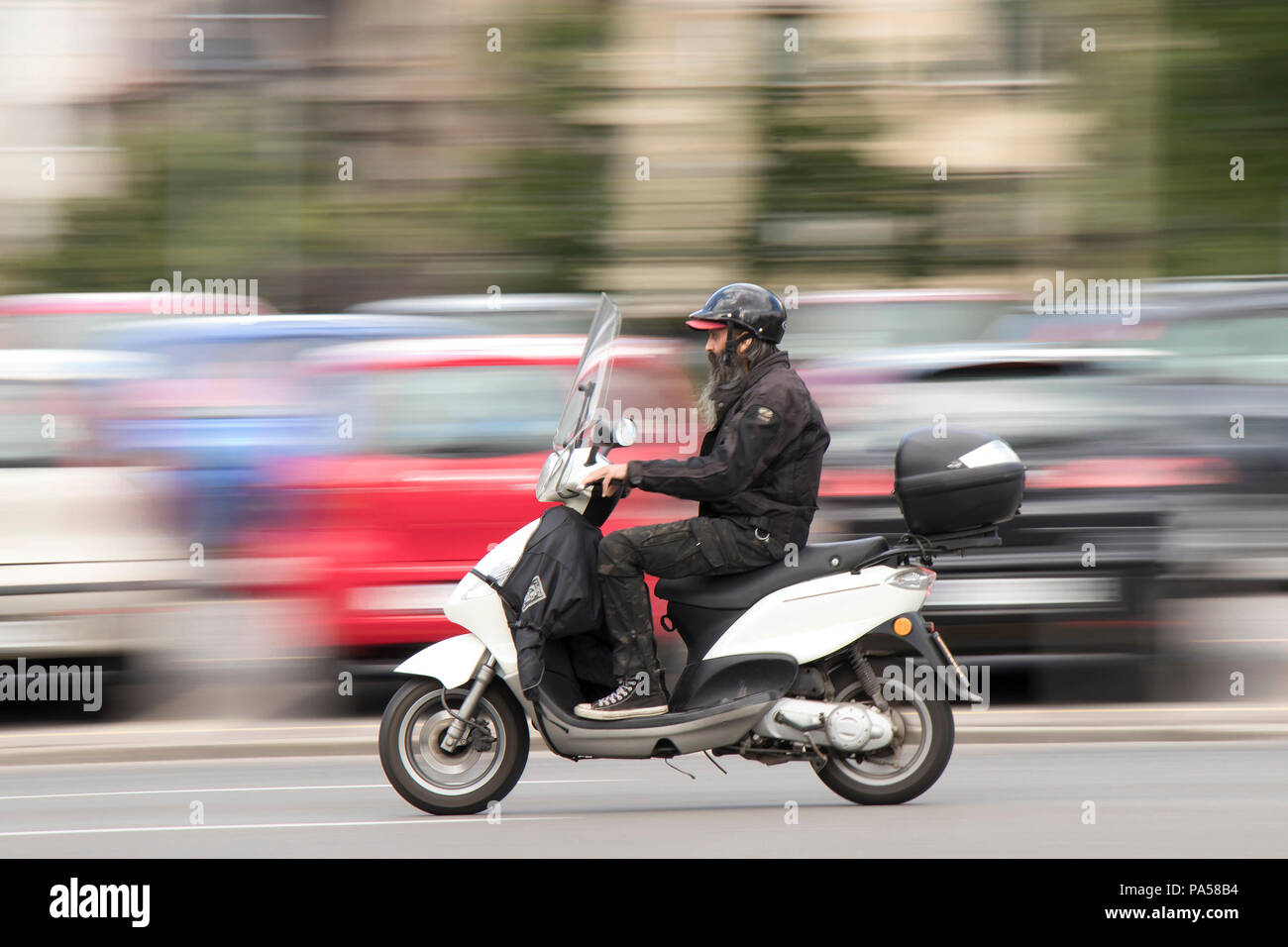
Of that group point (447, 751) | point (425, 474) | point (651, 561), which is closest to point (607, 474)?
point (651, 561)

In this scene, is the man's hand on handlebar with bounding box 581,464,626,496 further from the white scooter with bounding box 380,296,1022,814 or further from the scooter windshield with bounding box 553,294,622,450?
the scooter windshield with bounding box 553,294,622,450

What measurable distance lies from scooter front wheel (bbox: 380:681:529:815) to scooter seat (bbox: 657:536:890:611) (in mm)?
734

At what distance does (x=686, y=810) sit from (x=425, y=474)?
2.92 meters

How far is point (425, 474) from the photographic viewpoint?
350 inches

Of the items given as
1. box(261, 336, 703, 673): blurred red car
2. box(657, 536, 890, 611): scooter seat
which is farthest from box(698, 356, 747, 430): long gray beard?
box(261, 336, 703, 673): blurred red car

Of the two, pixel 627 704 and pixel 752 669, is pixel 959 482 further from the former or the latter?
pixel 627 704

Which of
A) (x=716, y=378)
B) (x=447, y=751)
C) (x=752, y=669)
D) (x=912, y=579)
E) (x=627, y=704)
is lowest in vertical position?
(x=447, y=751)

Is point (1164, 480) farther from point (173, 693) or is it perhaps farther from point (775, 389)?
point (173, 693)

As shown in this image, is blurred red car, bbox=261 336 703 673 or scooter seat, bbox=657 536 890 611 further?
blurred red car, bbox=261 336 703 673

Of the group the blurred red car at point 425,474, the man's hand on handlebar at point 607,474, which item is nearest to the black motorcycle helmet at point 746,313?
the man's hand on handlebar at point 607,474

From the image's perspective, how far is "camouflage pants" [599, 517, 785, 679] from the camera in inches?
247

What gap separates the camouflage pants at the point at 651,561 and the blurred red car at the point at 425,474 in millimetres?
2477

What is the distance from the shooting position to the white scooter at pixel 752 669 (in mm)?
6230

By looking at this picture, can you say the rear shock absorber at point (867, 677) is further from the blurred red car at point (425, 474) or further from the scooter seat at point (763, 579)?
the blurred red car at point (425, 474)
